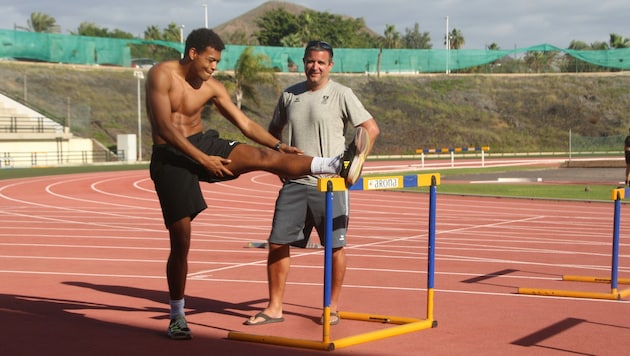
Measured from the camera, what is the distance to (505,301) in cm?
776

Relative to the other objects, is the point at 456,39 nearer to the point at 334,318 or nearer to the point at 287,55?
the point at 287,55

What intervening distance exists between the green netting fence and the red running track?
44.2 meters

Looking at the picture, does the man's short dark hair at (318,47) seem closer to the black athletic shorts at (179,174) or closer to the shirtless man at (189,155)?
the shirtless man at (189,155)

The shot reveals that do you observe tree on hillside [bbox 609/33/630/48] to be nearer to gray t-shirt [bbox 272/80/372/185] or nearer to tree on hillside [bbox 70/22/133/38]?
tree on hillside [bbox 70/22/133/38]

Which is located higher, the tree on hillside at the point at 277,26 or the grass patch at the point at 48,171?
the tree on hillside at the point at 277,26

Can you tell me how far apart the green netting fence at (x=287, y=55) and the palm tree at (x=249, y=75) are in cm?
385

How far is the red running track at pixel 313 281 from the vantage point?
6082 millimetres

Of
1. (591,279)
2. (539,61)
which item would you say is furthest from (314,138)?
(539,61)

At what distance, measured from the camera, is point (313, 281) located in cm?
895

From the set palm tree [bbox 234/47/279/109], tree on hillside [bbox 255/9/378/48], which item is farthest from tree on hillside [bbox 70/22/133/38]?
palm tree [bbox 234/47/279/109]

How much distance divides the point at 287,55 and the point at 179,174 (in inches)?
2583

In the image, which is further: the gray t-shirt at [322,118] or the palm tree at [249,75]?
the palm tree at [249,75]

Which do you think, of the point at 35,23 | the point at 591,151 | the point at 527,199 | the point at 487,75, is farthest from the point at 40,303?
the point at 35,23

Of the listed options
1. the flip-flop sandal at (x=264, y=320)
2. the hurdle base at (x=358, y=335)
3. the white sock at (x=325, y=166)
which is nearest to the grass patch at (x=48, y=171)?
the flip-flop sandal at (x=264, y=320)
